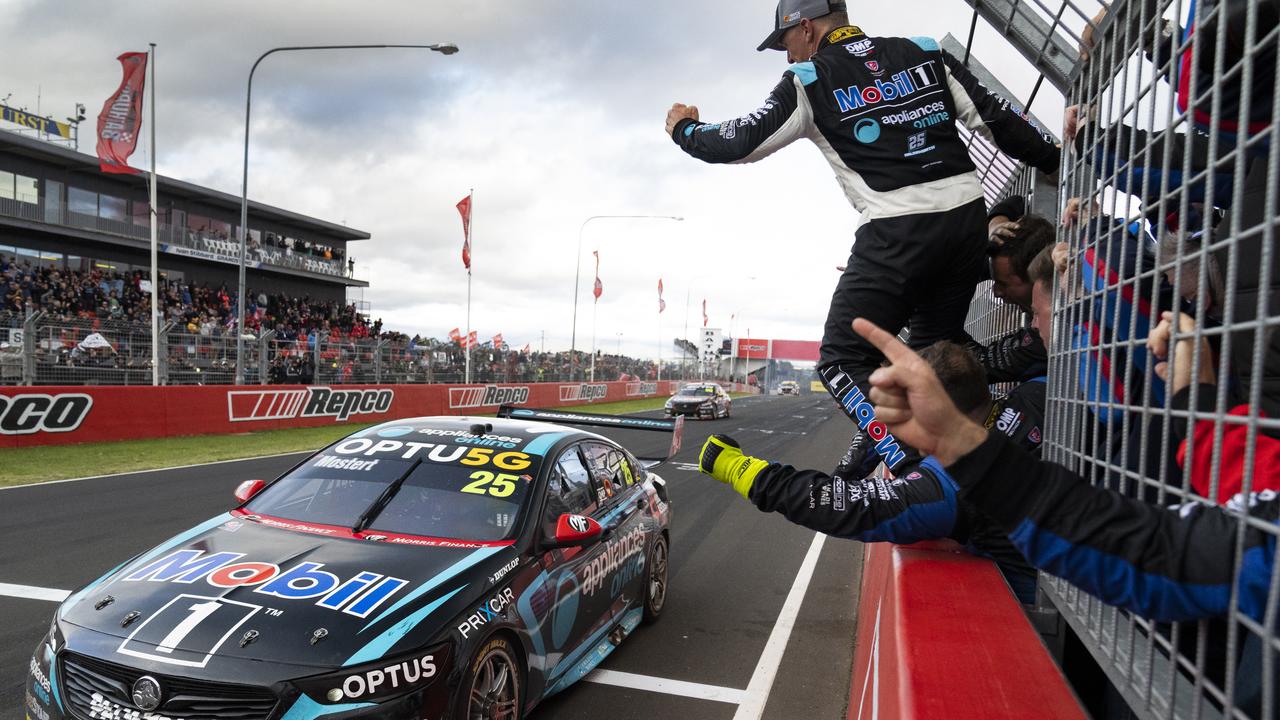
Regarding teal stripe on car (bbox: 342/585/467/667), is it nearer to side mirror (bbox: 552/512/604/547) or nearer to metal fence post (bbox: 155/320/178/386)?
side mirror (bbox: 552/512/604/547)

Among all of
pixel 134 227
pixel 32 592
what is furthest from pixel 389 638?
pixel 134 227

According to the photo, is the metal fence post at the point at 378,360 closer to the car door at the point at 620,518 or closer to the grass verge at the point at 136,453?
the grass verge at the point at 136,453

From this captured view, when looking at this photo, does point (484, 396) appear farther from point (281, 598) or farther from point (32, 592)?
point (281, 598)

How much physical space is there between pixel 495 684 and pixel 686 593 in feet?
10.5

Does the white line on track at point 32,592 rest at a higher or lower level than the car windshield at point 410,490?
lower

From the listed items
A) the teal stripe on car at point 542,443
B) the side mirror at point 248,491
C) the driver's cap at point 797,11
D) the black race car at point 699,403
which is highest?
the driver's cap at point 797,11

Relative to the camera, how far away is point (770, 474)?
8.11 ft

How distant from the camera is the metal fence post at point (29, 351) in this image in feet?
43.9

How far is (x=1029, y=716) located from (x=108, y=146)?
19453 millimetres

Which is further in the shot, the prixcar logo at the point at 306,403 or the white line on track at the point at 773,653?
→ the prixcar logo at the point at 306,403

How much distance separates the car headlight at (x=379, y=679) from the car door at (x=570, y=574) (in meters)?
0.86

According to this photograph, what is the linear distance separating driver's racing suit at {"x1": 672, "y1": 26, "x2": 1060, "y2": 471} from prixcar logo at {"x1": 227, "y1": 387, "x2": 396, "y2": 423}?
52.2ft

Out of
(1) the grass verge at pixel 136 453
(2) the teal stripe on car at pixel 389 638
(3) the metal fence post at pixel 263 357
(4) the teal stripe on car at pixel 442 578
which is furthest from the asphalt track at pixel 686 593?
(3) the metal fence post at pixel 263 357

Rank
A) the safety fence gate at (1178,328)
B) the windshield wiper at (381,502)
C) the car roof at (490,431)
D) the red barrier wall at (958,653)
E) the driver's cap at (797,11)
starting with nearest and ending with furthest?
the safety fence gate at (1178,328) < the red barrier wall at (958,653) < the driver's cap at (797,11) < the windshield wiper at (381,502) < the car roof at (490,431)
